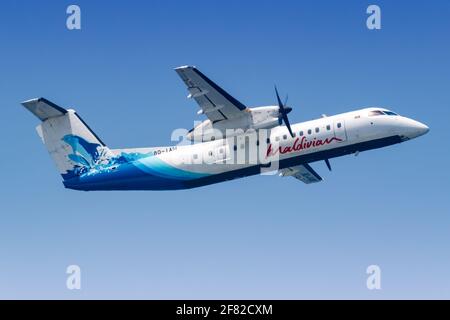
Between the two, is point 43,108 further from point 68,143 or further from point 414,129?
point 414,129

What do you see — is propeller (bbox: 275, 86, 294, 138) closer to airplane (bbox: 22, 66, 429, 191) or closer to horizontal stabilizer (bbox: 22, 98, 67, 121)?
airplane (bbox: 22, 66, 429, 191)

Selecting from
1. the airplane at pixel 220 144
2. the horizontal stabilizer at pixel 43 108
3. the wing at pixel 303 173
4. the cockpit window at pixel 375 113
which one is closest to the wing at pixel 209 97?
the airplane at pixel 220 144

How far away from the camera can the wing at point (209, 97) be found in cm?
2951

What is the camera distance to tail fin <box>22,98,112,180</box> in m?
33.1

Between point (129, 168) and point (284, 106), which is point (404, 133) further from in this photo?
point (129, 168)

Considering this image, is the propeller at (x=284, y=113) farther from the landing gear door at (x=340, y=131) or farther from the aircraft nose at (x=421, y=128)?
the aircraft nose at (x=421, y=128)

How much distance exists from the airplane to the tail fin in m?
0.05

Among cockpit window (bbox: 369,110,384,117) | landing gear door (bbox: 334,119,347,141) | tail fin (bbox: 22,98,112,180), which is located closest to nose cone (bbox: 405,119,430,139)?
cockpit window (bbox: 369,110,384,117)

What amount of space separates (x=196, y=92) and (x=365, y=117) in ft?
23.5

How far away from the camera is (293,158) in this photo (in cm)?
3083

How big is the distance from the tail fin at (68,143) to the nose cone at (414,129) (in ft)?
43.2
